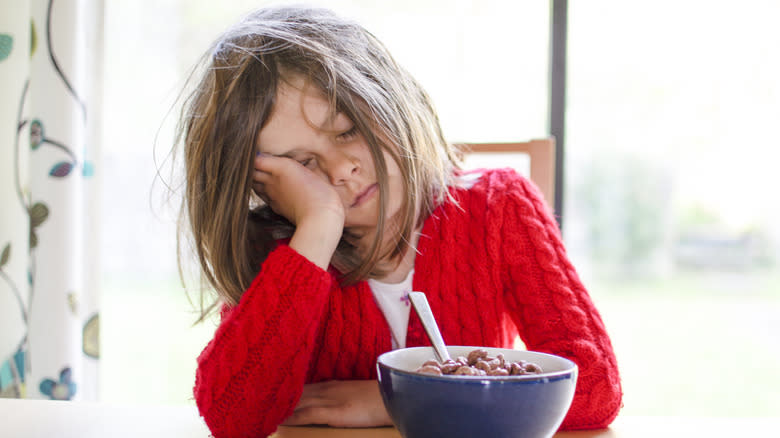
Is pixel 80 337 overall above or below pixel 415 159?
below

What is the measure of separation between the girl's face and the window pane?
2.64 metres

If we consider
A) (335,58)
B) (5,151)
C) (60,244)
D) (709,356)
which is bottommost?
(709,356)

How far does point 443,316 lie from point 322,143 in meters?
0.30

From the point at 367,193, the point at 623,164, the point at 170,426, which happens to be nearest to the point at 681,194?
the point at 623,164

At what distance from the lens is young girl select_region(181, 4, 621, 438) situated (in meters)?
0.66

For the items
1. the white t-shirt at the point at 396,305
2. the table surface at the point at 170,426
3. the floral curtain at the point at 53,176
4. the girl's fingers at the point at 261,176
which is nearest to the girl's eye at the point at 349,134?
the girl's fingers at the point at 261,176

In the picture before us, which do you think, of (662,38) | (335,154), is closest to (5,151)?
(335,154)

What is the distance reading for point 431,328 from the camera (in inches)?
20.4

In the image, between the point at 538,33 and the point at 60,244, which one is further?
the point at 538,33

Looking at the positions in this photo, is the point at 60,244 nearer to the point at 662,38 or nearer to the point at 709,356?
the point at 662,38

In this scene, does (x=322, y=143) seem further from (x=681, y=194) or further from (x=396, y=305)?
(x=681, y=194)

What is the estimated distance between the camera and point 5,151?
67.1 inches

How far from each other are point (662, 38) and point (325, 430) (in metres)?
3.58

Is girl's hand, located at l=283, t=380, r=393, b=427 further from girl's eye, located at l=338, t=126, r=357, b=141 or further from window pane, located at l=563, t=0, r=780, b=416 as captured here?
window pane, located at l=563, t=0, r=780, b=416
